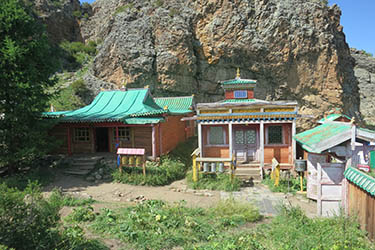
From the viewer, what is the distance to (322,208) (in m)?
6.87

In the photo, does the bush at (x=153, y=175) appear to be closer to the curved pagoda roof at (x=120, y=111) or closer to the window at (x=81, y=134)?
the curved pagoda roof at (x=120, y=111)

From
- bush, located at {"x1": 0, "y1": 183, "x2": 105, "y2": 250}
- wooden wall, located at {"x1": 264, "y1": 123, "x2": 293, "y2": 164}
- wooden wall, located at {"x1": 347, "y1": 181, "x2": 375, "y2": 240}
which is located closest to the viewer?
bush, located at {"x1": 0, "y1": 183, "x2": 105, "y2": 250}

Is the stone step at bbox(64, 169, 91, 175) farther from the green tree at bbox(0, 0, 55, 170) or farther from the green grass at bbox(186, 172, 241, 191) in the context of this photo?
the green grass at bbox(186, 172, 241, 191)

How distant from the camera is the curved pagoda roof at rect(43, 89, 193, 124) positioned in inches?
521

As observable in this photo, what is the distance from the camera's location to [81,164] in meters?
13.0

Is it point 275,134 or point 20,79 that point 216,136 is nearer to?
point 275,134

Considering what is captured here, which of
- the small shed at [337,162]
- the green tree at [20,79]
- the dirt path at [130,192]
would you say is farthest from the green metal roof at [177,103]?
the small shed at [337,162]

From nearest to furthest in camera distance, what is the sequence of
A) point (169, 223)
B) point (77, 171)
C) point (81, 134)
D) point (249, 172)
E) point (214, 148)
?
point (169, 223)
point (249, 172)
point (77, 171)
point (214, 148)
point (81, 134)

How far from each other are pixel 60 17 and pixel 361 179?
153 feet

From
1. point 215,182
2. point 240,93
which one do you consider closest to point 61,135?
point 215,182

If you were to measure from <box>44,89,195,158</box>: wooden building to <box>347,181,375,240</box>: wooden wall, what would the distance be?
958 cm

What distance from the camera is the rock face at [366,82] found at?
4144 centimetres

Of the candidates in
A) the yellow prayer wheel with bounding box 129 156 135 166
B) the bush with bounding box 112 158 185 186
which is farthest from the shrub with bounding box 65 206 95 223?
the yellow prayer wheel with bounding box 129 156 135 166

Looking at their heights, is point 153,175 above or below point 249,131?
below
